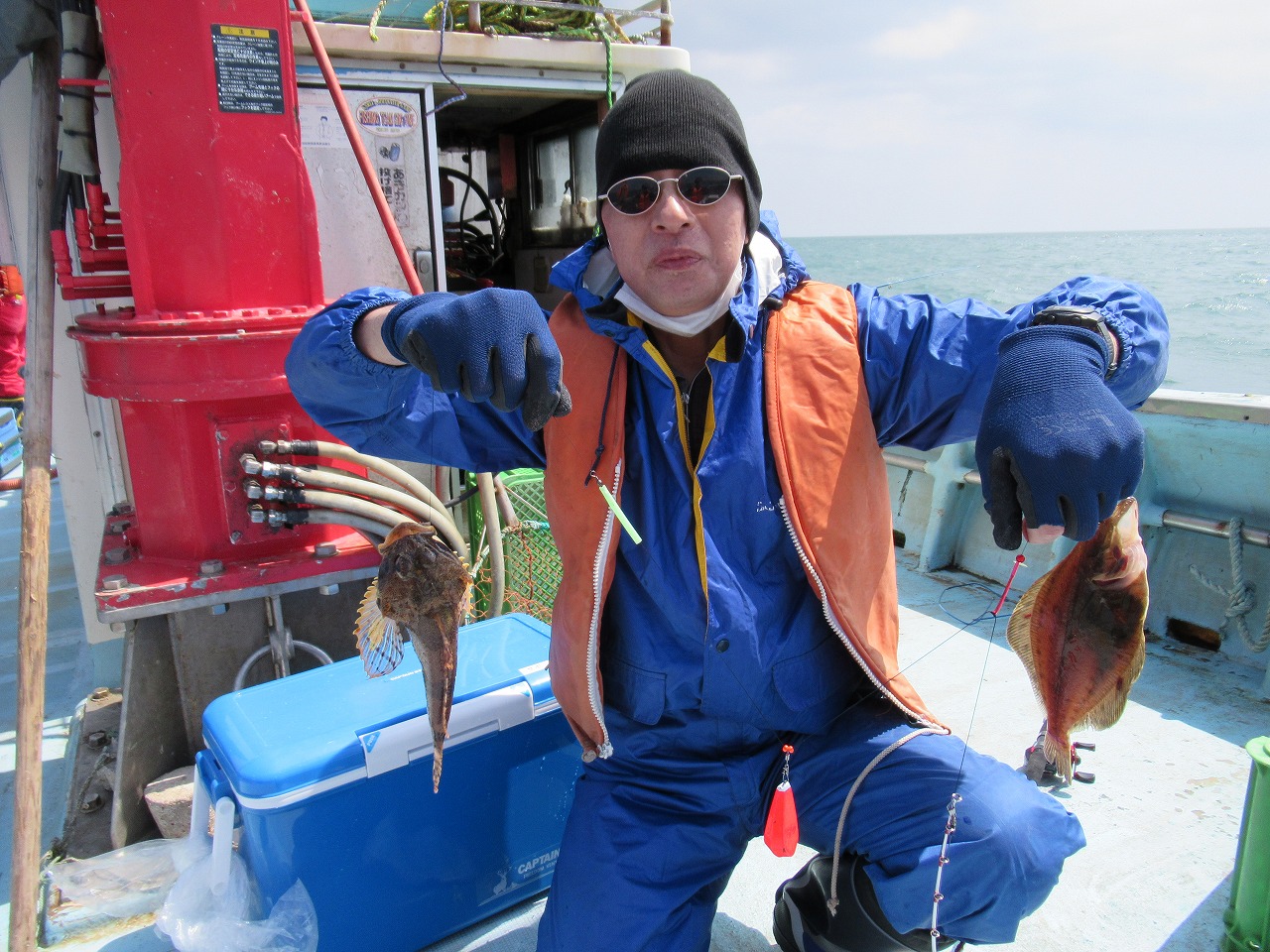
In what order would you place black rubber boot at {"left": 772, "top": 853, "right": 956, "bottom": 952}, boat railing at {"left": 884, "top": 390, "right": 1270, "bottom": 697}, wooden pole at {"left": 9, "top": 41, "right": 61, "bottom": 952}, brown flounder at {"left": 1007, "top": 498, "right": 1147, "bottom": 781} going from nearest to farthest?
brown flounder at {"left": 1007, "top": 498, "right": 1147, "bottom": 781}, black rubber boot at {"left": 772, "top": 853, "right": 956, "bottom": 952}, wooden pole at {"left": 9, "top": 41, "right": 61, "bottom": 952}, boat railing at {"left": 884, "top": 390, "right": 1270, "bottom": 697}

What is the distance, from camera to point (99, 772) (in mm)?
3338

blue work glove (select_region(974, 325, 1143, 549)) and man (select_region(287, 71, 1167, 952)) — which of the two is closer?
blue work glove (select_region(974, 325, 1143, 549))

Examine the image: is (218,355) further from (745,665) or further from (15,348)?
(15,348)

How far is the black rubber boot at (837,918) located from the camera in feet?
6.92

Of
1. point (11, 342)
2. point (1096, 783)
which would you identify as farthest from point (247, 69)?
point (11, 342)

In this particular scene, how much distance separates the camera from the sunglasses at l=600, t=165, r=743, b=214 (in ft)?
7.25

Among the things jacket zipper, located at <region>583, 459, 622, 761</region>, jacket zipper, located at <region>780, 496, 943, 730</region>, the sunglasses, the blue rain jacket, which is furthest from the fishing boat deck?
the sunglasses

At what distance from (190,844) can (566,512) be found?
4.74 ft

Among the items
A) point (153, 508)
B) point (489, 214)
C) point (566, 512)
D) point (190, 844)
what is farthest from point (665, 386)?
point (489, 214)

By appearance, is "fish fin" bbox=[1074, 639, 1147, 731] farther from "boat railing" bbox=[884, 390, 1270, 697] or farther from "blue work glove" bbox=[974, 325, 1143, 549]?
"boat railing" bbox=[884, 390, 1270, 697]

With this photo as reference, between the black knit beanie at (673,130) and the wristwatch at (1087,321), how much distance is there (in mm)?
862

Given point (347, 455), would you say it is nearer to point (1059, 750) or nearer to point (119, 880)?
point (119, 880)

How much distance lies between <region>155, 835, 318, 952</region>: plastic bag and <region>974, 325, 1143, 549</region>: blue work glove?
6.57 ft

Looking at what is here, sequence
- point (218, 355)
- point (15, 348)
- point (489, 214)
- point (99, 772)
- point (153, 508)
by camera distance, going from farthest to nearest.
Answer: point (15, 348)
point (489, 214)
point (99, 772)
point (153, 508)
point (218, 355)
